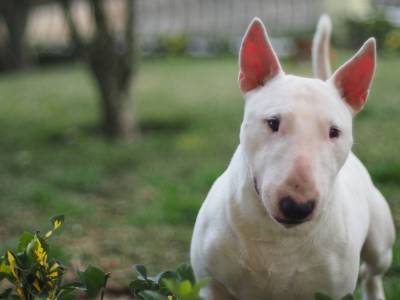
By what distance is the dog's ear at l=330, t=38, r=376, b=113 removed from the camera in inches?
101

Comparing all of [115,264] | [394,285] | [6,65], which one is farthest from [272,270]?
[6,65]

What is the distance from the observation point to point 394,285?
11.3ft

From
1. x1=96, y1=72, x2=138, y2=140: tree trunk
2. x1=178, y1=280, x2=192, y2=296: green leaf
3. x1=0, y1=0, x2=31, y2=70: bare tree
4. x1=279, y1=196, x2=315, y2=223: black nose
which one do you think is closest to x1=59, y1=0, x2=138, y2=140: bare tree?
x1=96, y1=72, x2=138, y2=140: tree trunk

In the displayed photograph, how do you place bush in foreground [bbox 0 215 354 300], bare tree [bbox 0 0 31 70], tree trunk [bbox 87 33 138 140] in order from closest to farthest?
bush in foreground [bbox 0 215 354 300], tree trunk [bbox 87 33 138 140], bare tree [bbox 0 0 31 70]

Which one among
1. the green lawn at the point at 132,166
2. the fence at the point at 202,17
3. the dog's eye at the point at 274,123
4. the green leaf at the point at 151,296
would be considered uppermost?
the dog's eye at the point at 274,123

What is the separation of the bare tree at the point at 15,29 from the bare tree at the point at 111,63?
8.70 m

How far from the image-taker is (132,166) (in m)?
6.34

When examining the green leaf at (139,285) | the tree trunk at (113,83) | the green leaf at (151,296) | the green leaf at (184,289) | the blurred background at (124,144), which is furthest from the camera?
the tree trunk at (113,83)

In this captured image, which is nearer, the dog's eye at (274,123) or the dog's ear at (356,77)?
the dog's eye at (274,123)

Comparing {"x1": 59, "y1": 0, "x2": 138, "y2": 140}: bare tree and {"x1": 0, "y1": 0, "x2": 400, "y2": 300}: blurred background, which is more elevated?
{"x1": 59, "y1": 0, "x2": 138, "y2": 140}: bare tree

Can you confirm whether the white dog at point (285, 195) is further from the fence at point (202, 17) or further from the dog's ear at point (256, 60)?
the fence at point (202, 17)

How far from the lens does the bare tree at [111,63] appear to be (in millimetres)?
7188

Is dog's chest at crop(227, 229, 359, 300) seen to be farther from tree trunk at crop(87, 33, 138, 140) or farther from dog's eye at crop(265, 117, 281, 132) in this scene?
tree trunk at crop(87, 33, 138, 140)

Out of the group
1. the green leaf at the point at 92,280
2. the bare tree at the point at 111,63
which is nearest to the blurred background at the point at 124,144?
the bare tree at the point at 111,63
